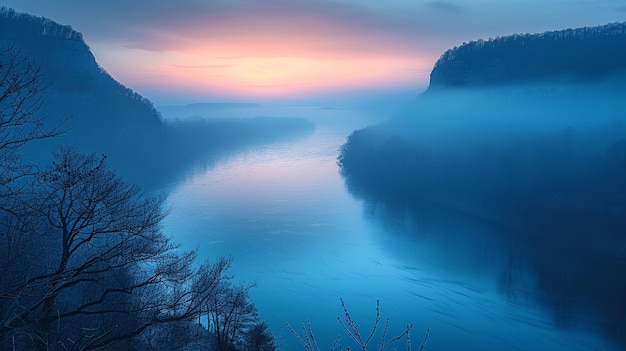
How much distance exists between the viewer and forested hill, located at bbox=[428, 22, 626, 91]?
36.2 meters

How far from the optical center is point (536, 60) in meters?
41.3

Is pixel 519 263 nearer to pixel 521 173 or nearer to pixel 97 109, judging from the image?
pixel 521 173

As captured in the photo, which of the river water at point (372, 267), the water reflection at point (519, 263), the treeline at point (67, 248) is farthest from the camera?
the water reflection at point (519, 263)

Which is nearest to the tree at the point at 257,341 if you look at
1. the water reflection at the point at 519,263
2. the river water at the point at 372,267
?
the river water at the point at 372,267

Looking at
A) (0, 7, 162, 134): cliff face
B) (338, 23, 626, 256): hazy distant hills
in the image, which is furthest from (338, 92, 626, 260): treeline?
(0, 7, 162, 134): cliff face

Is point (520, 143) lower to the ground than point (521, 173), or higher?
higher

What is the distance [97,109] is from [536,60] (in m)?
42.2

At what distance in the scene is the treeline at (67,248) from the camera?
243 cm

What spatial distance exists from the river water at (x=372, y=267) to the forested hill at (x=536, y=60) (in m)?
24.9

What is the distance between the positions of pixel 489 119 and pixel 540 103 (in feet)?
14.4

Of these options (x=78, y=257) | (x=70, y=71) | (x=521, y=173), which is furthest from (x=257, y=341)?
(x=70, y=71)

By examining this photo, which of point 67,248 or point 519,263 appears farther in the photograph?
point 519,263

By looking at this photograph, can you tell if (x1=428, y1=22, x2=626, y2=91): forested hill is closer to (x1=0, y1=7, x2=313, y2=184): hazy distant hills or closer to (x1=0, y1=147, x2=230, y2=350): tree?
(x1=0, y1=7, x2=313, y2=184): hazy distant hills

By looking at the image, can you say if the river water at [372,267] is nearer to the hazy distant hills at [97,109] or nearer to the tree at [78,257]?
the tree at [78,257]
